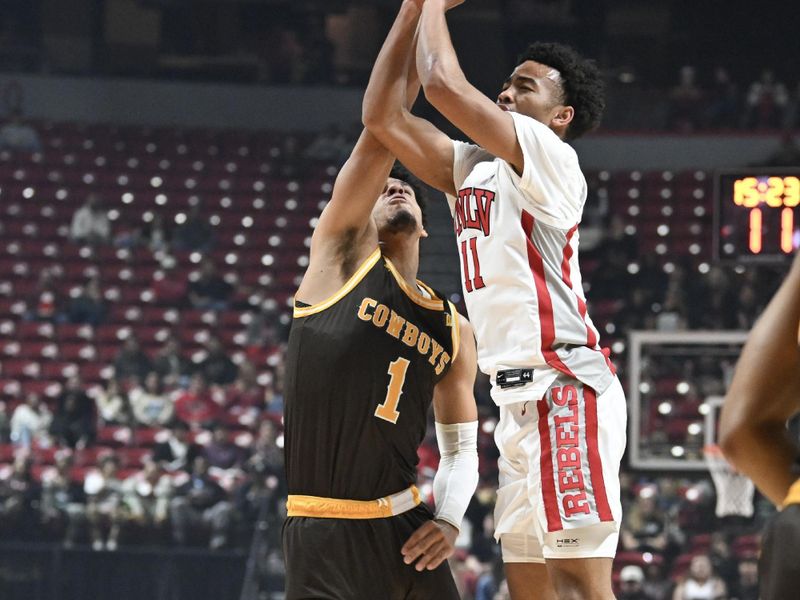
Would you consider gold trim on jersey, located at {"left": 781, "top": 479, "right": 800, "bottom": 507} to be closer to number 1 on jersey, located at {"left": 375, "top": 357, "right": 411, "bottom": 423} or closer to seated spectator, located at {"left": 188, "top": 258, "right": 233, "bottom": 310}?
number 1 on jersey, located at {"left": 375, "top": 357, "right": 411, "bottom": 423}

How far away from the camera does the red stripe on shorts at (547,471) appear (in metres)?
3.56

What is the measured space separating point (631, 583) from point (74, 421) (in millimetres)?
6778

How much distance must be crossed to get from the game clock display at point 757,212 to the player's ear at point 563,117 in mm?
6028

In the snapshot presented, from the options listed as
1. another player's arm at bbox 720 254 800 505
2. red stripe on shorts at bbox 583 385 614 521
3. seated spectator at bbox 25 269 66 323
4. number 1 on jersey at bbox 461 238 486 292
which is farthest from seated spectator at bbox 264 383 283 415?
another player's arm at bbox 720 254 800 505

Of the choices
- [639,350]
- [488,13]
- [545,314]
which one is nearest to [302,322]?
[545,314]

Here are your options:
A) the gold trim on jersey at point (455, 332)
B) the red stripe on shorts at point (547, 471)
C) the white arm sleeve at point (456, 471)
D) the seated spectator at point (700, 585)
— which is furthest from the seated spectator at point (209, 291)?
the red stripe on shorts at point (547, 471)

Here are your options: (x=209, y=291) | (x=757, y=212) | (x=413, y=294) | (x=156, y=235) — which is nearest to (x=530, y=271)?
(x=413, y=294)

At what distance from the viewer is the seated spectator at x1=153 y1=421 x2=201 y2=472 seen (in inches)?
539

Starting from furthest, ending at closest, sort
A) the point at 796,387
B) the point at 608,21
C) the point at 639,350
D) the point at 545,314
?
the point at 608,21
the point at 639,350
the point at 545,314
the point at 796,387

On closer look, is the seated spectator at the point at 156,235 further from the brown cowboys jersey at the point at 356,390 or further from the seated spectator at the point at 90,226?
the brown cowboys jersey at the point at 356,390

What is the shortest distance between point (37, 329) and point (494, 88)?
758 centimetres

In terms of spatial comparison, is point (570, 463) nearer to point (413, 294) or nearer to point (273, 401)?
point (413, 294)

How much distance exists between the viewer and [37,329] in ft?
54.5

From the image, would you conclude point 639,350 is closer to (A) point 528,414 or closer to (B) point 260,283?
(B) point 260,283
